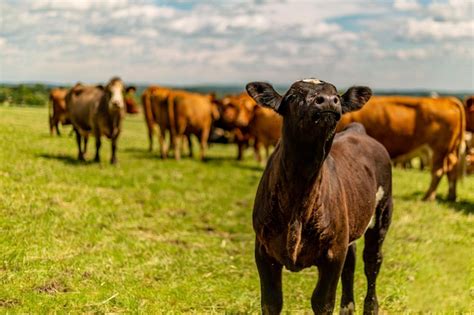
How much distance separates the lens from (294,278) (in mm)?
7121

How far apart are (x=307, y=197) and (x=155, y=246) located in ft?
14.3

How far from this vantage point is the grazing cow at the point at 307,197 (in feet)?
11.6

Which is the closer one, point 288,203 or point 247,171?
point 288,203

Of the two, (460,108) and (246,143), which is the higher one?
(460,108)

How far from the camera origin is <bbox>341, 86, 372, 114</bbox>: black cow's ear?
394 centimetres

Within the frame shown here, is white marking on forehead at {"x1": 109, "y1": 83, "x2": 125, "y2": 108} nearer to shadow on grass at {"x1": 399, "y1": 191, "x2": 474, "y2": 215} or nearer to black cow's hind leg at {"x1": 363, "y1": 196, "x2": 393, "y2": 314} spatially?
shadow on grass at {"x1": 399, "y1": 191, "x2": 474, "y2": 215}

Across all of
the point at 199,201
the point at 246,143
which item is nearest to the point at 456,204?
the point at 199,201

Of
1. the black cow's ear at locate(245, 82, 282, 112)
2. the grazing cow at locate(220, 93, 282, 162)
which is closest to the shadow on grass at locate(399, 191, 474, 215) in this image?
the grazing cow at locate(220, 93, 282, 162)

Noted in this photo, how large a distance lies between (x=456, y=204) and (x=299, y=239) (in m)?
9.68

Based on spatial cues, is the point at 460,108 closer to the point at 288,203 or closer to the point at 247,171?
the point at 247,171

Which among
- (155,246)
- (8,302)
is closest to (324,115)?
(8,302)

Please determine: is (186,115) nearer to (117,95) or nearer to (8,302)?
(117,95)

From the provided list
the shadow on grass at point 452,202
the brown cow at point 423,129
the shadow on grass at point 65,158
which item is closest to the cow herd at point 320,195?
the shadow on grass at point 452,202

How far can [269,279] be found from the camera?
4348 mm
